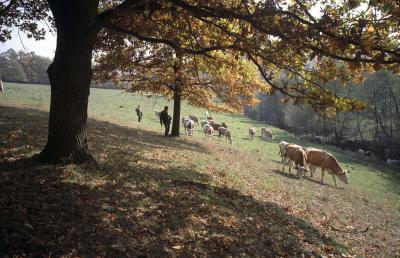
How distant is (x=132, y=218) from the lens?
7688 mm

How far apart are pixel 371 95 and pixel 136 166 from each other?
6130 cm

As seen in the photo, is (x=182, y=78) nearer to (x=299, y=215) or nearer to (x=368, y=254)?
(x=299, y=215)

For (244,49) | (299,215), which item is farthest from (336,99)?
(299,215)

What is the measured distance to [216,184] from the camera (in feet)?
41.2

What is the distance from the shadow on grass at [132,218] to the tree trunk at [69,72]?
2.45ft

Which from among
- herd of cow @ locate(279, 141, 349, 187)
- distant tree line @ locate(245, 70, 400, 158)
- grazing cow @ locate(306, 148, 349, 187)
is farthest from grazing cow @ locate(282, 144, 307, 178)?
distant tree line @ locate(245, 70, 400, 158)

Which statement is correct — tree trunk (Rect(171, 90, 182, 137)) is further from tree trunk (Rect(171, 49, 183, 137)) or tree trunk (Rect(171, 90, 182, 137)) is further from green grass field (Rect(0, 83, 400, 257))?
green grass field (Rect(0, 83, 400, 257))

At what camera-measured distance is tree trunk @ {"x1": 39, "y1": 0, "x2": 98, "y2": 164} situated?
906 centimetres

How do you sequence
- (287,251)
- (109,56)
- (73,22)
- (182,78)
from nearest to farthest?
(287,251) < (73,22) < (109,56) < (182,78)

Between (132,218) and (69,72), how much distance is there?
14.6ft

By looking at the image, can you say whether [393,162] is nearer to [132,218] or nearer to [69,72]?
[132,218]

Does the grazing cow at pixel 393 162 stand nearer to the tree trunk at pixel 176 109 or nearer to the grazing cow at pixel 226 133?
the grazing cow at pixel 226 133

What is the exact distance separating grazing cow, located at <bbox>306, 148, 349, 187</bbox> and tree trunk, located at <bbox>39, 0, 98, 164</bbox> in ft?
68.1

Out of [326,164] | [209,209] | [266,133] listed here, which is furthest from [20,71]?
[209,209]
